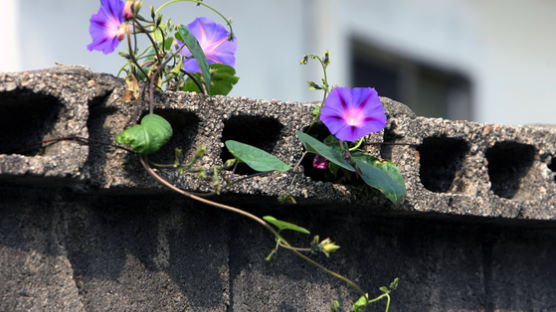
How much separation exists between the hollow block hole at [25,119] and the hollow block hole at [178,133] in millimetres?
170

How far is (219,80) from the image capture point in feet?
5.74

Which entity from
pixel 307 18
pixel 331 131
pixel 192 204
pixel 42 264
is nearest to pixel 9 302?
pixel 42 264

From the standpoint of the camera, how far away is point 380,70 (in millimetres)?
5969

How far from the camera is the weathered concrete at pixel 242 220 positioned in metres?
1.47

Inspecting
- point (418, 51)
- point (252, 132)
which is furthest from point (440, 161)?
point (418, 51)

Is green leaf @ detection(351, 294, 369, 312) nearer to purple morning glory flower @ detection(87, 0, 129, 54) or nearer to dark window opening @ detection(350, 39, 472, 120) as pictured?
purple morning glory flower @ detection(87, 0, 129, 54)

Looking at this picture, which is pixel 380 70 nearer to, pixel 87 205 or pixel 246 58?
pixel 246 58

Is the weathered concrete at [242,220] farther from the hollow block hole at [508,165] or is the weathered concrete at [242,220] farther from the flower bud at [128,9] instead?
the flower bud at [128,9]

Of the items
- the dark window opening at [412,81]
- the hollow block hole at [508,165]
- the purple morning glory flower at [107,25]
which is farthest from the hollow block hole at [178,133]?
the dark window opening at [412,81]

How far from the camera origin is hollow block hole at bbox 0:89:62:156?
4.79 ft

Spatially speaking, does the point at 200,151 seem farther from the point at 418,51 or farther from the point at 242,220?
the point at 418,51

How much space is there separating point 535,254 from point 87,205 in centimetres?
98

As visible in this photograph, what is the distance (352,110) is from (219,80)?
0.29 m

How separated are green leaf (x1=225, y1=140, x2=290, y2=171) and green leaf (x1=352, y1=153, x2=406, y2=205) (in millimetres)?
148
